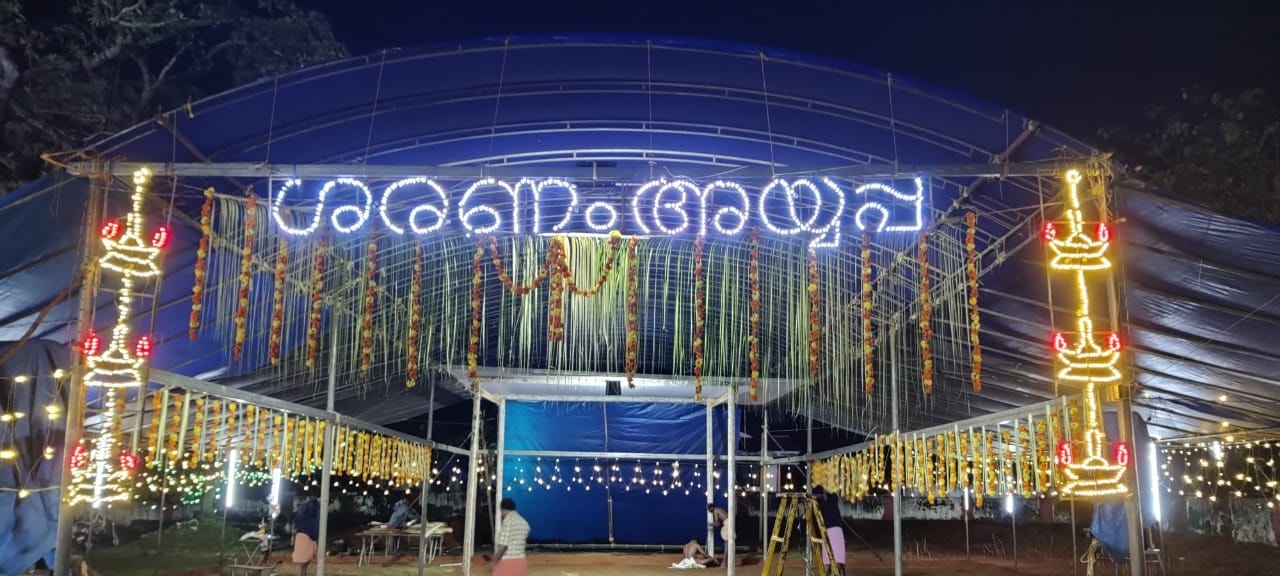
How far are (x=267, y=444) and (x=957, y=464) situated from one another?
23.8 ft

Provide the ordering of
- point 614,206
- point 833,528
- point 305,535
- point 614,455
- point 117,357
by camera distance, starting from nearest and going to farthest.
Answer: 1. point 117,357
2. point 614,206
3. point 833,528
4. point 305,535
5. point 614,455

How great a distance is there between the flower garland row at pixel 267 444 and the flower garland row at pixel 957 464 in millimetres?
6696

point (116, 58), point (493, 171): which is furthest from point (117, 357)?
point (116, 58)

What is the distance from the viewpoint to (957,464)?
9.52 meters

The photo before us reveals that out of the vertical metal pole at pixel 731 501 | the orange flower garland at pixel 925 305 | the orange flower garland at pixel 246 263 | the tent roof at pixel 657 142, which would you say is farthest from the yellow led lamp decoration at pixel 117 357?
the vertical metal pole at pixel 731 501

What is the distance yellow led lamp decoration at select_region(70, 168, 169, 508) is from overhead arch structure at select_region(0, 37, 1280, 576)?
0.81 feet

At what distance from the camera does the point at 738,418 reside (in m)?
19.0

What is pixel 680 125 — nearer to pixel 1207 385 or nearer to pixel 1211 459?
pixel 1207 385

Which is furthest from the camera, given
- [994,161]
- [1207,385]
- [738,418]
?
[738,418]

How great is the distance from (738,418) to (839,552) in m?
7.67

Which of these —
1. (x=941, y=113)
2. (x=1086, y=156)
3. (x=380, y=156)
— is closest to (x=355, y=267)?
(x=380, y=156)

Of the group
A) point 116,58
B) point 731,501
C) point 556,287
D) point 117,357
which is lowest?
point 731,501

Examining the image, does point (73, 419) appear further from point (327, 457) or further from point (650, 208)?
point (650, 208)

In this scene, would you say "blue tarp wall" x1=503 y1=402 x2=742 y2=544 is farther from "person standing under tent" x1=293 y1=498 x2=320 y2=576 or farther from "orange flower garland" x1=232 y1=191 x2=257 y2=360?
"orange flower garland" x1=232 y1=191 x2=257 y2=360
